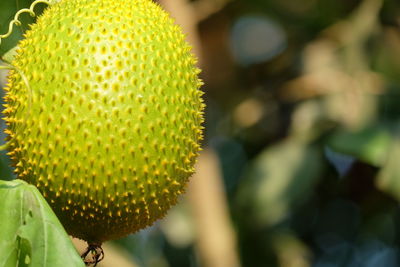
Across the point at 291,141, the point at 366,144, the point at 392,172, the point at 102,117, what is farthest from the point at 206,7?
the point at 102,117

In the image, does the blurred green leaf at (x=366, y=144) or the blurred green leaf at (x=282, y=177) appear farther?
the blurred green leaf at (x=282, y=177)

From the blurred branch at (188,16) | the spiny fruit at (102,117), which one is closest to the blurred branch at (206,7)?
the blurred branch at (188,16)

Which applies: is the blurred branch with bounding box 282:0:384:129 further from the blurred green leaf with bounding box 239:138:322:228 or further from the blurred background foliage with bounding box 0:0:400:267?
the blurred green leaf with bounding box 239:138:322:228

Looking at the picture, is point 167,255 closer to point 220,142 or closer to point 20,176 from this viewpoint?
point 220,142

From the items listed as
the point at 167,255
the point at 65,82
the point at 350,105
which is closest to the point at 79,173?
the point at 65,82

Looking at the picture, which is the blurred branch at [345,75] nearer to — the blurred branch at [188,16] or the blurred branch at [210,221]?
the blurred branch at [210,221]

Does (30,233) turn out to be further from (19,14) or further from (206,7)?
(206,7)
